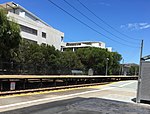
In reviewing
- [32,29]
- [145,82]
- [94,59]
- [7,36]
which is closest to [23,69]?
[7,36]

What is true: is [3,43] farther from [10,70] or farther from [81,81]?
[81,81]

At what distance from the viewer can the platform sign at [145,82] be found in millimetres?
16547

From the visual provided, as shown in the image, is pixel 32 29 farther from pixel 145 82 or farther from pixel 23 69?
pixel 145 82

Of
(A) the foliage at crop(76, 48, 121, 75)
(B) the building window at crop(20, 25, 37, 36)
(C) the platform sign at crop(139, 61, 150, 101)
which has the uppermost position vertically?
(B) the building window at crop(20, 25, 37, 36)

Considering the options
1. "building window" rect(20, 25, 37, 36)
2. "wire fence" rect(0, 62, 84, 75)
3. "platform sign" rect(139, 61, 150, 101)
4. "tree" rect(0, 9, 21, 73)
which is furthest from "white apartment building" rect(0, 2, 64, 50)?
"platform sign" rect(139, 61, 150, 101)

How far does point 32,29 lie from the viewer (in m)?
69.9

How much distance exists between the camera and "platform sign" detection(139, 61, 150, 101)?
1655 cm

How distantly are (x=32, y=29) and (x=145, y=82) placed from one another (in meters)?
56.3

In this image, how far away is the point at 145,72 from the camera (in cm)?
1667

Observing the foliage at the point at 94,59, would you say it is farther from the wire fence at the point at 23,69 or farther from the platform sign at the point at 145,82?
the platform sign at the point at 145,82

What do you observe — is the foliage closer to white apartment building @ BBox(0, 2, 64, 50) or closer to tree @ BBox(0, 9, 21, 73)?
white apartment building @ BBox(0, 2, 64, 50)

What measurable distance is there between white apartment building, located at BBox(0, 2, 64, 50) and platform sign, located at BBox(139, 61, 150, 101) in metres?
48.5

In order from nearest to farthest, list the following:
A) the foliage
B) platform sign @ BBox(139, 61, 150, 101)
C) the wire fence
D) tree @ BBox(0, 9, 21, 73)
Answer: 1. platform sign @ BBox(139, 61, 150, 101)
2. the wire fence
3. tree @ BBox(0, 9, 21, 73)
4. the foliage

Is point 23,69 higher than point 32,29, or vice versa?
point 32,29
